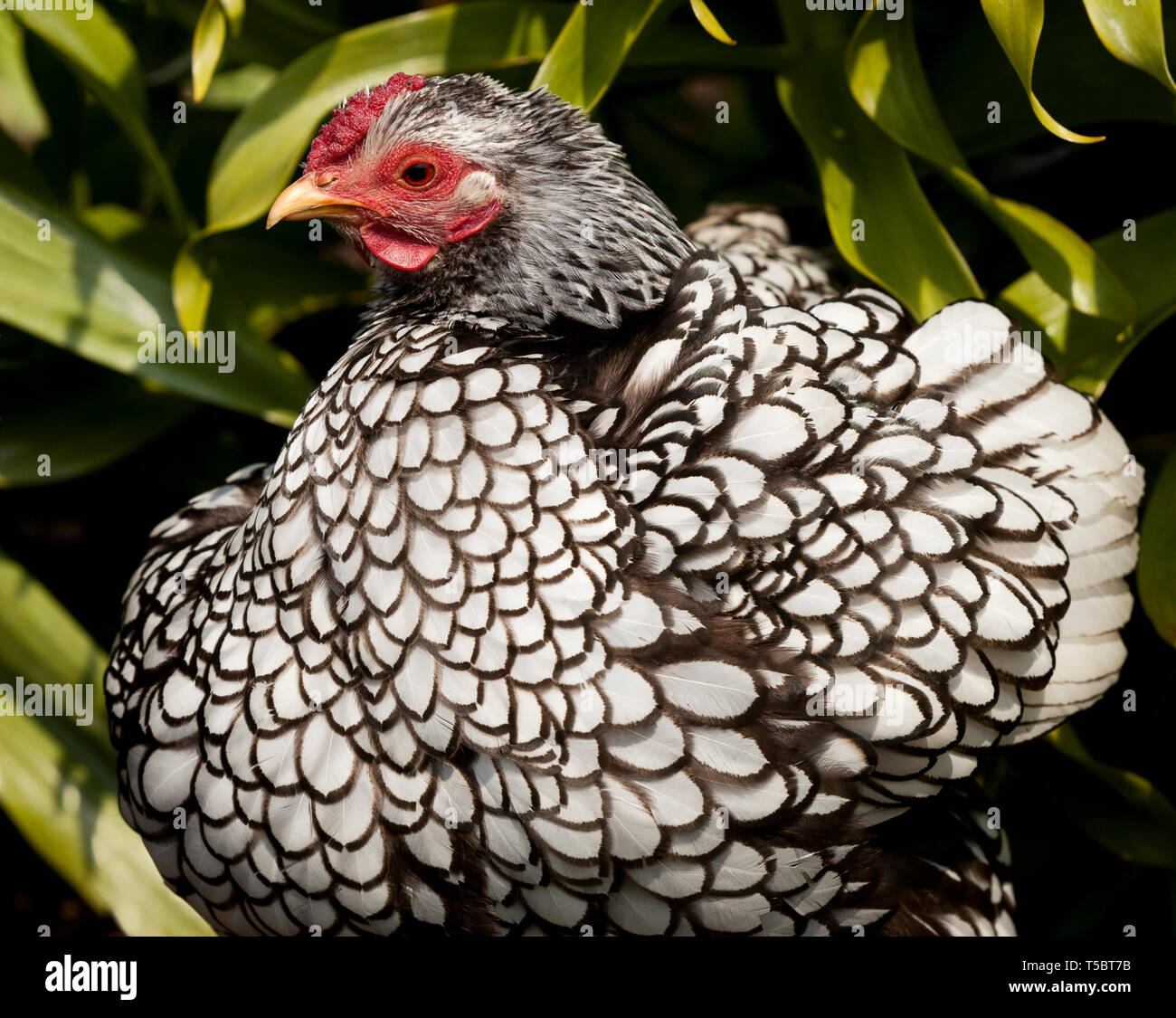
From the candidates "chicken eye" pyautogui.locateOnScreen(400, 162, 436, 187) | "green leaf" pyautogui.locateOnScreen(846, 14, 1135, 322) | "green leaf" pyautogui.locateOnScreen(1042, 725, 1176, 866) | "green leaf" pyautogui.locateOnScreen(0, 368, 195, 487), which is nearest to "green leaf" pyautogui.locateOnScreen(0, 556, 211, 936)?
"green leaf" pyautogui.locateOnScreen(0, 368, 195, 487)

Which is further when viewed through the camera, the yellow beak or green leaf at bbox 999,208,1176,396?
green leaf at bbox 999,208,1176,396

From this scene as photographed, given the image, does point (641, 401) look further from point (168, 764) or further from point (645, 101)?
point (645, 101)

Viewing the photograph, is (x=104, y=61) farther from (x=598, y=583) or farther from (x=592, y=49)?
(x=598, y=583)

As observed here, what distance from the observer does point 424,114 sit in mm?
1210

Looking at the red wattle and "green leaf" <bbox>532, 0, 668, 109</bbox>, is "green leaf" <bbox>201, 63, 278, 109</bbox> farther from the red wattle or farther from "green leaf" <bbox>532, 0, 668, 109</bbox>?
the red wattle

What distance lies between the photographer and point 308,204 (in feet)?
4.09

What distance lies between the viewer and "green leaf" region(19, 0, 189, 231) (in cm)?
161

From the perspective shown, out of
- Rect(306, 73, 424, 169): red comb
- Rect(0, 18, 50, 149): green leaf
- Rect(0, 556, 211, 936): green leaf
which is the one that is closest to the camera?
Rect(306, 73, 424, 169): red comb

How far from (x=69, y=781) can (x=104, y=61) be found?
1.19 meters

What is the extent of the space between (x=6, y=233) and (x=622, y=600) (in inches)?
48.1

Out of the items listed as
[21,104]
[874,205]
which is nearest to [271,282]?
[21,104]

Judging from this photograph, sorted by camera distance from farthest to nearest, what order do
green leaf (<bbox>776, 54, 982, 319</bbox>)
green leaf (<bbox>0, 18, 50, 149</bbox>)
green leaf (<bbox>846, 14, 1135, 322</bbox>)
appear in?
green leaf (<bbox>0, 18, 50, 149</bbox>), green leaf (<bbox>776, 54, 982, 319</bbox>), green leaf (<bbox>846, 14, 1135, 322</bbox>)

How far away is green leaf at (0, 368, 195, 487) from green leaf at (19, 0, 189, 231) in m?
0.43
